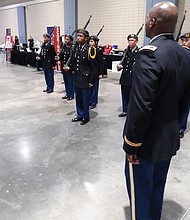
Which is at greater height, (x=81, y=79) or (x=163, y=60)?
(x=163, y=60)

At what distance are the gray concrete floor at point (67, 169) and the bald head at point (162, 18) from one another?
139 cm

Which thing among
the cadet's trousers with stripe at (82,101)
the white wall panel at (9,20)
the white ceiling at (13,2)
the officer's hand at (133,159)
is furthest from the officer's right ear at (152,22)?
the white wall panel at (9,20)

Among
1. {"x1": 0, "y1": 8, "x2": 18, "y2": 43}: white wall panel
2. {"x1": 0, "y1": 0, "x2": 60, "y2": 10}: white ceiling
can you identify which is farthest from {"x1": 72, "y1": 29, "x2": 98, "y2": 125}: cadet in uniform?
{"x1": 0, "y1": 8, "x2": 18, "y2": 43}: white wall panel

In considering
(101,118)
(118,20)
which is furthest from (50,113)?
(118,20)

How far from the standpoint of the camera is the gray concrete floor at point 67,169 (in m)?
1.82

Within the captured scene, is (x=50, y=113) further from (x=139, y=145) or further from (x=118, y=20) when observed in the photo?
(x=118, y=20)

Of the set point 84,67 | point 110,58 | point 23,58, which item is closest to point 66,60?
point 84,67

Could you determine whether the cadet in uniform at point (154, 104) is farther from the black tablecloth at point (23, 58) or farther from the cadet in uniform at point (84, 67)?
the black tablecloth at point (23, 58)

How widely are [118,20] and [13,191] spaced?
808 cm

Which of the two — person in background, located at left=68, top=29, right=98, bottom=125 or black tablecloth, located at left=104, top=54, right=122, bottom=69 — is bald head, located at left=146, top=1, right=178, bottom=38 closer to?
person in background, located at left=68, top=29, right=98, bottom=125

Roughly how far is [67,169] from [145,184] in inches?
47.9

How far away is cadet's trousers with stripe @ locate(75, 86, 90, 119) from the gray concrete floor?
200mm

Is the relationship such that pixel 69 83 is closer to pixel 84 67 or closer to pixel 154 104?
pixel 84 67

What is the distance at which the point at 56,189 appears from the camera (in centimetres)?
205
